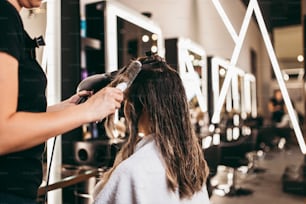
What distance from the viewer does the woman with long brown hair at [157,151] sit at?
97 cm

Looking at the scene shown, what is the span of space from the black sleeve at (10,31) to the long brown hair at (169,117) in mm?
332

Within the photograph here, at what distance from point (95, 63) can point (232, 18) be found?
0.85m

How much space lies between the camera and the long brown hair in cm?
101

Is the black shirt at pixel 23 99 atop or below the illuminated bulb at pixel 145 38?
below

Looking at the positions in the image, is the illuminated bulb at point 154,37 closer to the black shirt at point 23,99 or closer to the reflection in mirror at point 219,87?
the reflection in mirror at point 219,87

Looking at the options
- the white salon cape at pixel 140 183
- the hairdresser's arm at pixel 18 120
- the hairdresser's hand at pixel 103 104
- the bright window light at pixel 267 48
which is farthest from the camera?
the bright window light at pixel 267 48

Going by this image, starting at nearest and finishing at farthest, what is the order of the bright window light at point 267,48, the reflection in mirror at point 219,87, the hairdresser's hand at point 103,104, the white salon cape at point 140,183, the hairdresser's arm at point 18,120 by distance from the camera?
1. the hairdresser's arm at point 18,120
2. the hairdresser's hand at point 103,104
3. the white salon cape at point 140,183
4. the bright window light at point 267,48
5. the reflection in mirror at point 219,87

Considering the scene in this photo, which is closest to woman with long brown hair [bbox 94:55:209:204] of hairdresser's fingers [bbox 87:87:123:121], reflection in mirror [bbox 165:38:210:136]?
hairdresser's fingers [bbox 87:87:123:121]

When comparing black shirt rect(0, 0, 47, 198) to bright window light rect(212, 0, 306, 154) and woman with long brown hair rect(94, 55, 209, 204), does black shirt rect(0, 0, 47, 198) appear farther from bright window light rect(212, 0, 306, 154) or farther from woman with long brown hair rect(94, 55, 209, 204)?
bright window light rect(212, 0, 306, 154)

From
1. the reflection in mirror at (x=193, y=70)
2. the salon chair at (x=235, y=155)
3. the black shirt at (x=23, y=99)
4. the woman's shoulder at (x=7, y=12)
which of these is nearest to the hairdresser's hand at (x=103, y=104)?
the black shirt at (x=23, y=99)

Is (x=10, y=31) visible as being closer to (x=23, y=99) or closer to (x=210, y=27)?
(x=23, y=99)

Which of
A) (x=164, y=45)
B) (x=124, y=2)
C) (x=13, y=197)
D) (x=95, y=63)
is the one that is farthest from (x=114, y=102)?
(x=95, y=63)

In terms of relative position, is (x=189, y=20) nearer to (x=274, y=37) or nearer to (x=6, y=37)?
(x=274, y=37)

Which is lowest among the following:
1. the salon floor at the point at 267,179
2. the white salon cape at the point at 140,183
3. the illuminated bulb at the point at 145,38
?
the salon floor at the point at 267,179
